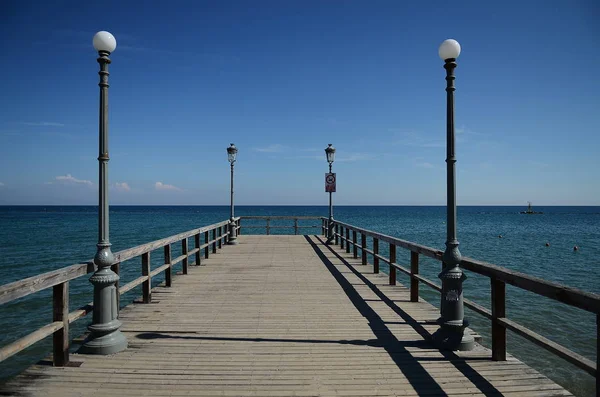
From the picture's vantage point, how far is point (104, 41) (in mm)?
4461

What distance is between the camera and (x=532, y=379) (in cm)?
364

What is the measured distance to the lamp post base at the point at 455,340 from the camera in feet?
14.3

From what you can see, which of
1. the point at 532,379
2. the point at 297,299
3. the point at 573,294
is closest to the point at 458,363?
the point at 532,379

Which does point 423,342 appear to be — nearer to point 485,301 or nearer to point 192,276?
point 192,276

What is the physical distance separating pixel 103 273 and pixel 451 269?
3.87 meters

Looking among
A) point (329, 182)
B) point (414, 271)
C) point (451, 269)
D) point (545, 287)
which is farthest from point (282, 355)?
point (329, 182)

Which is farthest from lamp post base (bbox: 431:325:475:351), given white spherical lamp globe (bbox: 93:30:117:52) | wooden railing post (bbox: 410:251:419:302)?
white spherical lamp globe (bbox: 93:30:117:52)

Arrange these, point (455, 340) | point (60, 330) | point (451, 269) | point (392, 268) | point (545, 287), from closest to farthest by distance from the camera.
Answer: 1. point (545, 287)
2. point (60, 330)
3. point (455, 340)
4. point (451, 269)
5. point (392, 268)

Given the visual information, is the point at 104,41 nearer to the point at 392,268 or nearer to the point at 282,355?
the point at 282,355

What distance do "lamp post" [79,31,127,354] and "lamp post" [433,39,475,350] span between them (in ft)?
11.7

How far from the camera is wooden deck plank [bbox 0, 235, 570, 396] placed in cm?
349

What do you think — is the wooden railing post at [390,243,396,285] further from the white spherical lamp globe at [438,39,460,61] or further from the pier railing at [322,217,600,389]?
the white spherical lamp globe at [438,39,460,61]

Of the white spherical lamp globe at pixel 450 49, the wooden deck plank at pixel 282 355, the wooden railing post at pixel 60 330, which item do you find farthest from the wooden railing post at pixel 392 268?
the wooden railing post at pixel 60 330

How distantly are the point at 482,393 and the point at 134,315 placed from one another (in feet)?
15.1
